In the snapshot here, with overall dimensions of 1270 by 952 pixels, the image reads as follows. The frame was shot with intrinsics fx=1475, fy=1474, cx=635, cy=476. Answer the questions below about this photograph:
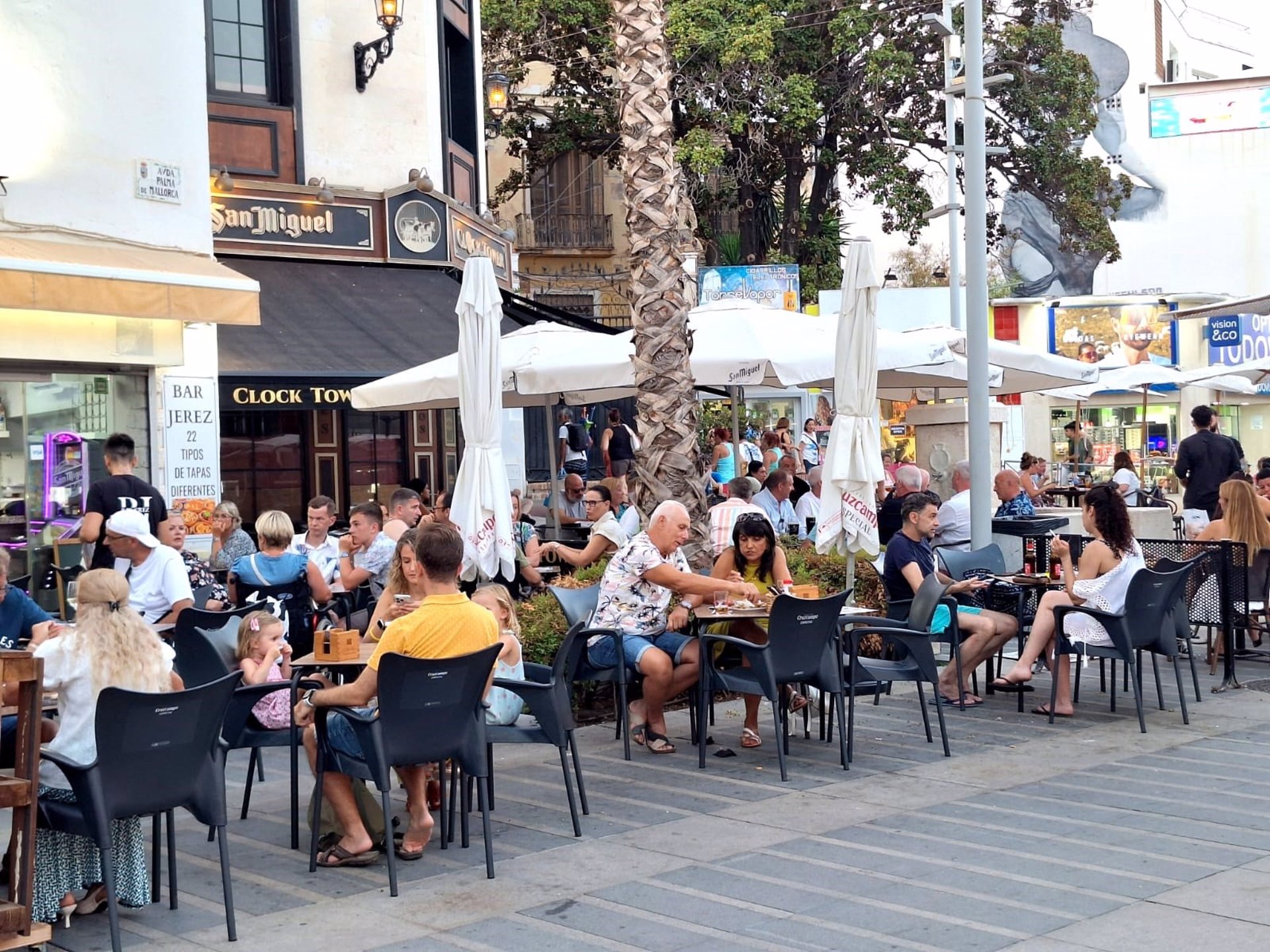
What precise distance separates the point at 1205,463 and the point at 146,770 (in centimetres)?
1092

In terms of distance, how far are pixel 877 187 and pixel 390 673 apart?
23.8 m

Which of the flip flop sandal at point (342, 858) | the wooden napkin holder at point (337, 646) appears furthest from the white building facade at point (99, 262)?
the flip flop sandal at point (342, 858)

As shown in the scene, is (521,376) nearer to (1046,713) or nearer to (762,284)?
(1046,713)

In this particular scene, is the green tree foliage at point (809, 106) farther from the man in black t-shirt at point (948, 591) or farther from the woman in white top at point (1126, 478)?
the man in black t-shirt at point (948, 591)

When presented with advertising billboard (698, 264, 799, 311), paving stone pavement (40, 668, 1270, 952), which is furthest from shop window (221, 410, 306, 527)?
advertising billboard (698, 264, 799, 311)

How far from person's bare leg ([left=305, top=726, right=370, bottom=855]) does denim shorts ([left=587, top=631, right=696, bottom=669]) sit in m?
2.16

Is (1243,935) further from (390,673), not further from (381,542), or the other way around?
(381,542)

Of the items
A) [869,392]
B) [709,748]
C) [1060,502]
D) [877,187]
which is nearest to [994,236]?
[877,187]

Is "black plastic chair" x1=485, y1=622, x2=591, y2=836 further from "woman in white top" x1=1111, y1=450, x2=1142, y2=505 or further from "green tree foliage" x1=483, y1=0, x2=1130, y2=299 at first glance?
"green tree foliage" x1=483, y1=0, x2=1130, y2=299

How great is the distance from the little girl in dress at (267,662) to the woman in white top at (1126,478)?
12.8 meters

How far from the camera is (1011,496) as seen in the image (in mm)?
12148

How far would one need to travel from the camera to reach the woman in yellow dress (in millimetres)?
8453

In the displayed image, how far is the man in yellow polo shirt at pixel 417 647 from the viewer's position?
6039mm

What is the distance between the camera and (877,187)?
92.0ft
